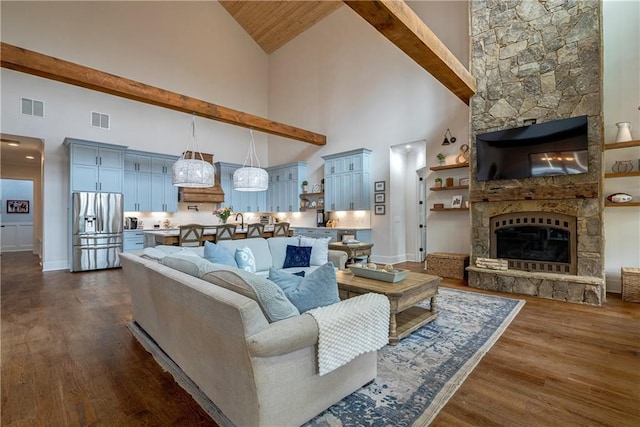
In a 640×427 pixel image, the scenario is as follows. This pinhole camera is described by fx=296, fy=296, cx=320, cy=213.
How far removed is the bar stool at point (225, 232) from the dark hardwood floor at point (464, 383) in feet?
8.24

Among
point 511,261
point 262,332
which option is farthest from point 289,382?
point 511,261

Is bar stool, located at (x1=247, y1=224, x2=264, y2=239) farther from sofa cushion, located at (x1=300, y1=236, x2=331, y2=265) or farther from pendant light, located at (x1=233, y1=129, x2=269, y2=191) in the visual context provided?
sofa cushion, located at (x1=300, y1=236, x2=331, y2=265)

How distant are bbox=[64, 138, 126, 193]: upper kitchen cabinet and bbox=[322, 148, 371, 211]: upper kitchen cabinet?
16.1ft

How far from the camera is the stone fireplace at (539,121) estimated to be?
12.8 feet

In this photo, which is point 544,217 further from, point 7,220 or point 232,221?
point 7,220

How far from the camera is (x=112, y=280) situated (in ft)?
17.8

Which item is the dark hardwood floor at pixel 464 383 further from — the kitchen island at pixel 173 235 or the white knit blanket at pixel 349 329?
the kitchen island at pixel 173 235

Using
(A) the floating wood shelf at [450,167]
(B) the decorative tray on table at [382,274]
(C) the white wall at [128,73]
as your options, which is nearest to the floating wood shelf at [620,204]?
(A) the floating wood shelf at [450,167]

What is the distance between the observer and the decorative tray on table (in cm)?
295

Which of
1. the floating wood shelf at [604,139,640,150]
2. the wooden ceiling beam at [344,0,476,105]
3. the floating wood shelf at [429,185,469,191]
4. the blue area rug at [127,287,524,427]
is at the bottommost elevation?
the blue area rug at [127,287,524,427]

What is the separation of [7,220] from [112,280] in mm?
8057

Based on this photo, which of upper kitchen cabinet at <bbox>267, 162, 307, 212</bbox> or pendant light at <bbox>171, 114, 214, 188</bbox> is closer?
pendant light at <bbox>171, 114, 214, 188</bbox>

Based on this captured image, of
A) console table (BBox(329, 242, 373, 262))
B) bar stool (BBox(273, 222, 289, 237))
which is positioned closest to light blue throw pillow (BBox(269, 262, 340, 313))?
console table (BBox(329, 242, 373, 262))

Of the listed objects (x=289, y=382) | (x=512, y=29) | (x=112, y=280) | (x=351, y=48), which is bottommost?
(x=112, y=280)
